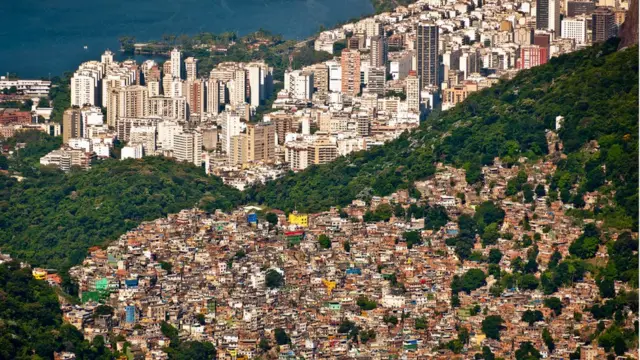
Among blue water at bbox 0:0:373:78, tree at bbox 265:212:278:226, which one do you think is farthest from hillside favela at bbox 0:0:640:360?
blue water at bbox 0:0:373:78

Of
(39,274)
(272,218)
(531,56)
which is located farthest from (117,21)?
(39,274)

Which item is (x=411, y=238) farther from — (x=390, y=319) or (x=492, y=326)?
(x=492, y=326)

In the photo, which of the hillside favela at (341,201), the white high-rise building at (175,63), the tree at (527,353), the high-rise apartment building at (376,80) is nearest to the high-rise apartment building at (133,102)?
the hillside favela at (341,201)

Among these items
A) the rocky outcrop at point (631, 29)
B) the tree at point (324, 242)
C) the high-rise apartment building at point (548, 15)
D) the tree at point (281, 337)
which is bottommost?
the tree at point (281, 337)

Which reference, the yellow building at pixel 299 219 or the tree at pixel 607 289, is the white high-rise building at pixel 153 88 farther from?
the tree at pixel 607 289

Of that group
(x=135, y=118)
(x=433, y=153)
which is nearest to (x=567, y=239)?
(x=433, y=153)

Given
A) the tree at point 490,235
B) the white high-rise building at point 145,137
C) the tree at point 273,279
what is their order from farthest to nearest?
the white high-rise building at point 145,137 → the tree at point 490,235 → the tree at point 273,279

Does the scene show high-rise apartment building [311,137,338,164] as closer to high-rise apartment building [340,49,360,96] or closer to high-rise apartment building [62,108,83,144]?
high-rise apartment building [340,49,360,96]
